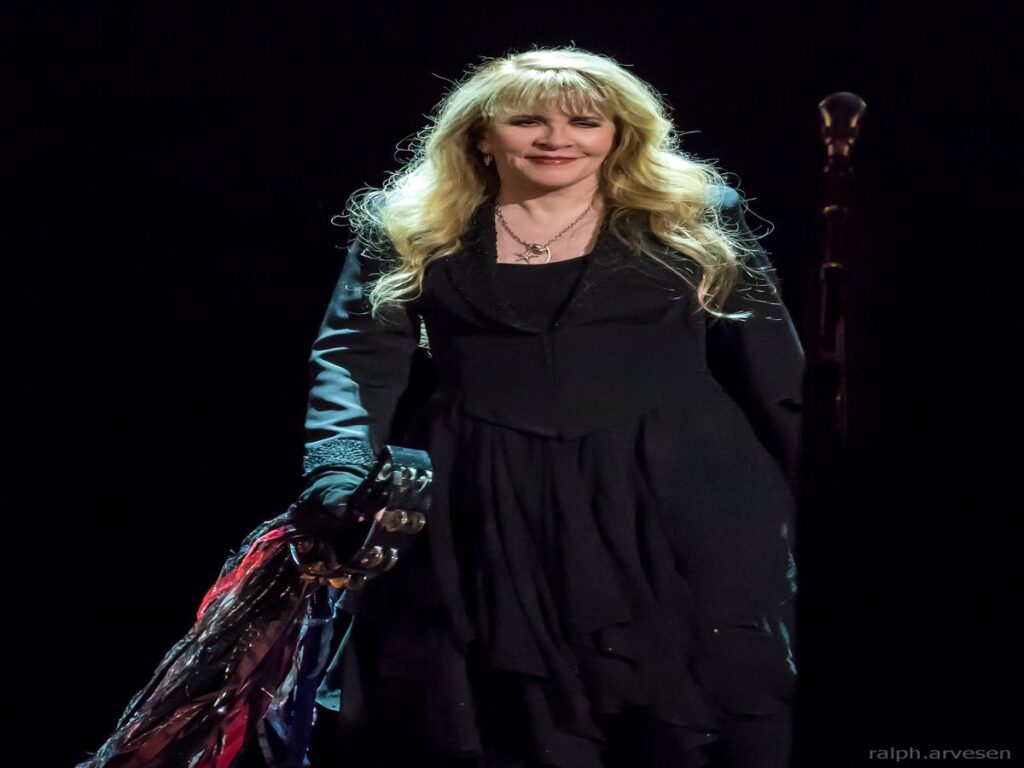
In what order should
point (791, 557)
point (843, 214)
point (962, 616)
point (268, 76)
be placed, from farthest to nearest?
point (268, 76) → point (962, 616) → point (791, 557) → point (843, 214)

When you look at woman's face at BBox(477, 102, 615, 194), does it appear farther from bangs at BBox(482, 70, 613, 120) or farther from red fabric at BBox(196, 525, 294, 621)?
red fabric at BBox(196, 525, 294, 621)

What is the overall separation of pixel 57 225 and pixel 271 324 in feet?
1.38

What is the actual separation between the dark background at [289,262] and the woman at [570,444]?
12.6 inches

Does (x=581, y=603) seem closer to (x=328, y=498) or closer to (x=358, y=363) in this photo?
(x=328, y=498)

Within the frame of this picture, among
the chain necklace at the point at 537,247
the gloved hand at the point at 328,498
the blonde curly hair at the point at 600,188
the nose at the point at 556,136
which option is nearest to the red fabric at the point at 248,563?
the gloved hand at the point at 328,498

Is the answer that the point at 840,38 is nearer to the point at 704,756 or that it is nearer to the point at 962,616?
the point at 962,616

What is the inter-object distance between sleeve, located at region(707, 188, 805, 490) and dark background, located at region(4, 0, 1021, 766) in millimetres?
207

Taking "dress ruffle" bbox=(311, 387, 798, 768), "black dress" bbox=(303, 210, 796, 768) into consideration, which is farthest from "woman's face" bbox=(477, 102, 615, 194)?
"dress ruffle" bbox=(311, 387, 798, 768)

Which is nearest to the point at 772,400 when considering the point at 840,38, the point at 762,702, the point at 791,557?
the point at 791,557

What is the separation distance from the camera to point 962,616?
2.46m

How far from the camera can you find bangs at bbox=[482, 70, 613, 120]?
7.11ft

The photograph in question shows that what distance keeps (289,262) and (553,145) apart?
82 cm

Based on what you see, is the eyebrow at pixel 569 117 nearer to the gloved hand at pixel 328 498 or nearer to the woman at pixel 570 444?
the woman at pixel 570 444

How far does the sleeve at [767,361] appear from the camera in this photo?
2189 mm
